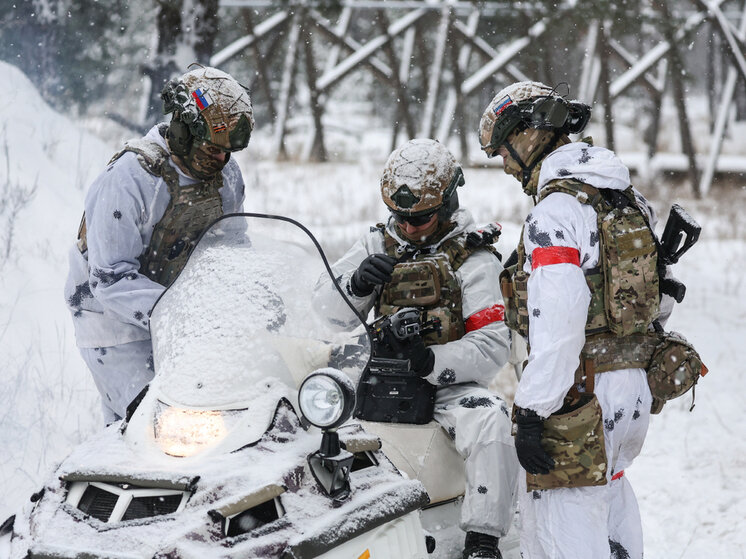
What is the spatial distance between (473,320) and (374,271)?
526 mm

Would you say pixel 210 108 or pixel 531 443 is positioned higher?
pixel 210 108

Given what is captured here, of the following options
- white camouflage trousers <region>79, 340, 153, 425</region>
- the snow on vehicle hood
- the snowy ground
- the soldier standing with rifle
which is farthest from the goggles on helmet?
the snowy ground

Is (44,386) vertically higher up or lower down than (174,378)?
lower down

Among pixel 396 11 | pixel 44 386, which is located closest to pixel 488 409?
pixel 44 386

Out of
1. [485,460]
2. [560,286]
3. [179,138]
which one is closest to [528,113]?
[560,286]

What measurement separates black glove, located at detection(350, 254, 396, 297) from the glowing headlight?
131cm

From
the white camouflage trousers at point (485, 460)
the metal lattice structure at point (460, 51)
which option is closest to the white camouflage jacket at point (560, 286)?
the white camouflage trousers at point (485, 460)

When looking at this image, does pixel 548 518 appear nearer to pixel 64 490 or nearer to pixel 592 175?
pixel 592 175

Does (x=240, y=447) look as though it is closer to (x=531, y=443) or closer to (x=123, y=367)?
(x=531, y=443)

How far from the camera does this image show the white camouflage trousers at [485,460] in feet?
12.1

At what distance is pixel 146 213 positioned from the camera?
4.22m

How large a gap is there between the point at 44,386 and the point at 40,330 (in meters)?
0.70

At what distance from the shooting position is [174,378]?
2.94m

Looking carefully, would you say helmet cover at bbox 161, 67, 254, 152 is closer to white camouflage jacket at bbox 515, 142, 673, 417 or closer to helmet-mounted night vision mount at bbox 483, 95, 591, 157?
helmet-mounted night vision mount at bbox 483, 95, 591, 157
